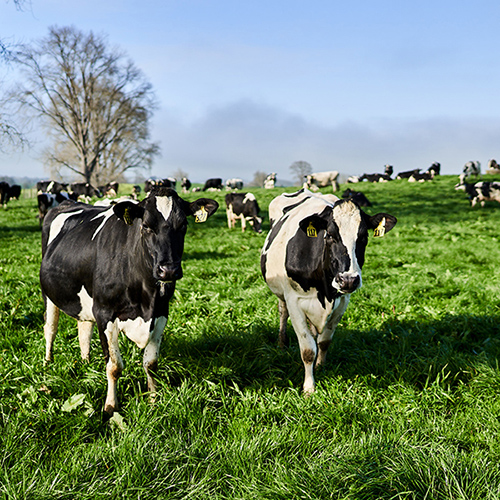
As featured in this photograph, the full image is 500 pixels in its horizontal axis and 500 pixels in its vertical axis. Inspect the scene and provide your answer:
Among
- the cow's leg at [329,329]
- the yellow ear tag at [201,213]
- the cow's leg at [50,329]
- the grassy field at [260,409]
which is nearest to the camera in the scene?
the grassy field at [260,409]

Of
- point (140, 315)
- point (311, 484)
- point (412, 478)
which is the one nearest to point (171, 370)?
point (140, 315)

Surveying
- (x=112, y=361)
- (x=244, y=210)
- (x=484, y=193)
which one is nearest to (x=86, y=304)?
(x=112, y=361)

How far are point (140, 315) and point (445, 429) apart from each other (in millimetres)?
2572

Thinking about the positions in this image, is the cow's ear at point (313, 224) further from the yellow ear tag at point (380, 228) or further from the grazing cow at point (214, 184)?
the grazing cow at point (214, 184)

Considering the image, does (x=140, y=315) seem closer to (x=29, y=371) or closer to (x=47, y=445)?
(x=47, y=445)

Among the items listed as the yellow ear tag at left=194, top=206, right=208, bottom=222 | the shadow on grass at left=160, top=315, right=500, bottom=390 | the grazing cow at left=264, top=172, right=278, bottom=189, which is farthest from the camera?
the grazing cow at left=264, top=172, right=278, bottom=189

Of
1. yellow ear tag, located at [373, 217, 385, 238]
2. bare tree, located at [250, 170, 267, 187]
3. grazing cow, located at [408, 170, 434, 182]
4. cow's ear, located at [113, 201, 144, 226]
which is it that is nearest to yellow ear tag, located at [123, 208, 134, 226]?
cow's ear, located at [113, 201, 144, 226]

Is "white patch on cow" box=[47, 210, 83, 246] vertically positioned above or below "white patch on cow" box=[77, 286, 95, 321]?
above

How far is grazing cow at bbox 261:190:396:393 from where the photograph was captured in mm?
3537

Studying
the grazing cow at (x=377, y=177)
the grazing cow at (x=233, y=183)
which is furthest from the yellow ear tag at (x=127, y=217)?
the grazing cow at (x=233, y=183)

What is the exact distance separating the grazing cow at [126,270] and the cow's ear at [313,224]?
0.81m

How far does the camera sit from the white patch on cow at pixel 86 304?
12.6 feet

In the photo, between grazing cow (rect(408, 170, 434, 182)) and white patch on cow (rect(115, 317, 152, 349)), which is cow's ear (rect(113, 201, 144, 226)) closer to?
white patch on cow (rect(115, 317, 152, 349))

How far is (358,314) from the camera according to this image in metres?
6.09
